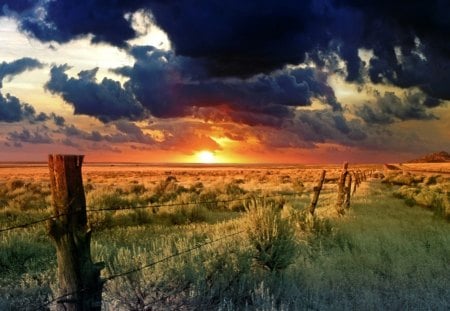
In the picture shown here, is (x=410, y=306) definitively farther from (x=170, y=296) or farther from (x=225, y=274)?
(x=170, y=296)

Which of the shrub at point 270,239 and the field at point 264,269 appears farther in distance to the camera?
the shrub at point 270,239

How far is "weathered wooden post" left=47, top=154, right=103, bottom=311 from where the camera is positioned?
5707mm

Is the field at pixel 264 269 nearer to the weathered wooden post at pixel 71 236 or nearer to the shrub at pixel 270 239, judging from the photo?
the shrub at pixel 270 239

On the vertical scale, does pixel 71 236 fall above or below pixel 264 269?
above

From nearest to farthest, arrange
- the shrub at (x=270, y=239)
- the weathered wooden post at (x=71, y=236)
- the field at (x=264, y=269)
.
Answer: the weathered wooden post at (x=71, y=236) < the field at (x=264, y=269) < the shrub at (x=270, y=239)

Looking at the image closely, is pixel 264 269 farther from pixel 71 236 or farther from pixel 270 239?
pixel 71 236

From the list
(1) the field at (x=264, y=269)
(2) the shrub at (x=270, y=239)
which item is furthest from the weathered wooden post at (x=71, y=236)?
(2) the shrub at (x=270, y=239)

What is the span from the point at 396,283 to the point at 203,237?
5676 millimetres

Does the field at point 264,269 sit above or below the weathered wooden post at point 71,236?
below

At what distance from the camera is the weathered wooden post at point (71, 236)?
225 inches

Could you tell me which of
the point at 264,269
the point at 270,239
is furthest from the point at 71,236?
the point at 270,239

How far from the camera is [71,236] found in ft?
18.9

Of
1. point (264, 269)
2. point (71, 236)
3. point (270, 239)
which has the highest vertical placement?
point (71, 236)

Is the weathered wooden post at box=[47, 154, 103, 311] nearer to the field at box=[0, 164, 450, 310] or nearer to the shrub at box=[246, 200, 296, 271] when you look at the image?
the field at box=[0, 164, 450, 310]
